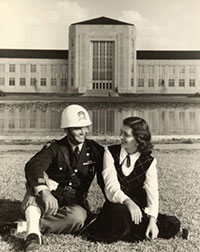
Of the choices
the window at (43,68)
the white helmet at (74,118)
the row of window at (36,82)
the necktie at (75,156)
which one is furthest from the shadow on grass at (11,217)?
the window at (43,68)

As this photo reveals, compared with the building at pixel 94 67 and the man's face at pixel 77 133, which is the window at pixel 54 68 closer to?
the building at pixel 94 67

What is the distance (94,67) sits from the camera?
47.3 feet

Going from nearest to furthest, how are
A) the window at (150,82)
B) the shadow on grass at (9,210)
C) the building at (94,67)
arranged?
the shadow on grass at (9,210)
the building at (94,67)
the window at (150,82)

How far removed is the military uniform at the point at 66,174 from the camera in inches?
50.4

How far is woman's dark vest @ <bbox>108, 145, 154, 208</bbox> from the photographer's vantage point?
1292mm

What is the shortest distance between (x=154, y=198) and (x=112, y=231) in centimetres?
17

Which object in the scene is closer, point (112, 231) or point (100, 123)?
point (112, 231)

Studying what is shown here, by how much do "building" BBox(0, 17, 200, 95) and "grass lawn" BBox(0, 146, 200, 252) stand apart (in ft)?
30.8

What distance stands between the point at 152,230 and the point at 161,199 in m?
0.59

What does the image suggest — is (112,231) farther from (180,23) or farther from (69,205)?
(180,23)

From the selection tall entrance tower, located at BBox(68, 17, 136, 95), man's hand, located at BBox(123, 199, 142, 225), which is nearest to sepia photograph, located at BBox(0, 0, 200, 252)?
man's hand, located at BBox(123, 199, 142, 225)

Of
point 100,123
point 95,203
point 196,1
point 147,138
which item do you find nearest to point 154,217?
point 147,138

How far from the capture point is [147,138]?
131 cm

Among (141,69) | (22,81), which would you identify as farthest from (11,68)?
(141,69)
